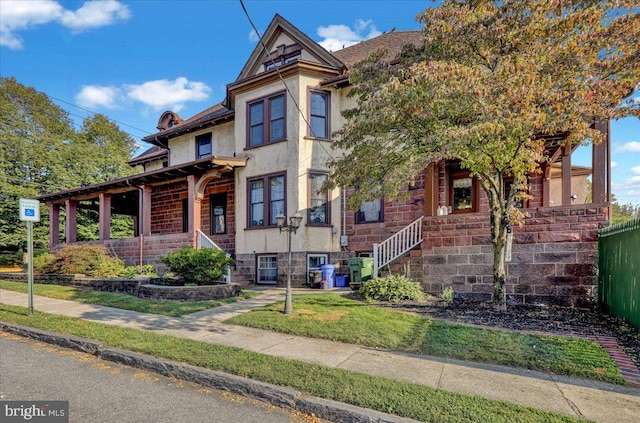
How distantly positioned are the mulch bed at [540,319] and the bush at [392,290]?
0.33 m

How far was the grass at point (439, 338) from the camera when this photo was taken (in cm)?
457

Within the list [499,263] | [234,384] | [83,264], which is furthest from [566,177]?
[83,264]

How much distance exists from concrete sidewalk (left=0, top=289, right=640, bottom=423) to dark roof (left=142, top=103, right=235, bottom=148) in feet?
32.6

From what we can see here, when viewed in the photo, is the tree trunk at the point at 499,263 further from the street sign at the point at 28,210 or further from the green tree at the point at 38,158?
the green tree at the point at 38,158

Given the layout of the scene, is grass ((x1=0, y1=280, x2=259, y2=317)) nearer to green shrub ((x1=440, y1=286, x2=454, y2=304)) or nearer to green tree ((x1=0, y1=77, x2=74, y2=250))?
green shrub ((x1=440, y1=286, x2=454, y2=304))

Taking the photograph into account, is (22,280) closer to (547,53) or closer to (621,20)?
(547,53)

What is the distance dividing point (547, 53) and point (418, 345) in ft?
17.7

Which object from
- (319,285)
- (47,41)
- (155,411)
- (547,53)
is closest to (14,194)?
(47,41)

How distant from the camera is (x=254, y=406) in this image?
3.75 meters

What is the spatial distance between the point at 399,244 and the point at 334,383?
23.0ft

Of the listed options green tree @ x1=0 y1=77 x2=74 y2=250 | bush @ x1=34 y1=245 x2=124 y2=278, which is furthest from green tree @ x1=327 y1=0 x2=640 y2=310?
green tree @ x1=0 y1=77 x2=74 y2=250

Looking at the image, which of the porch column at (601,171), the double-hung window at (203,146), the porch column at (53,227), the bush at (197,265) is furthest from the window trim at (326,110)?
the porch column at (53,227)

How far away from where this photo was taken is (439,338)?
560 cm

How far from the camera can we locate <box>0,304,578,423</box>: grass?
3.25 metres
